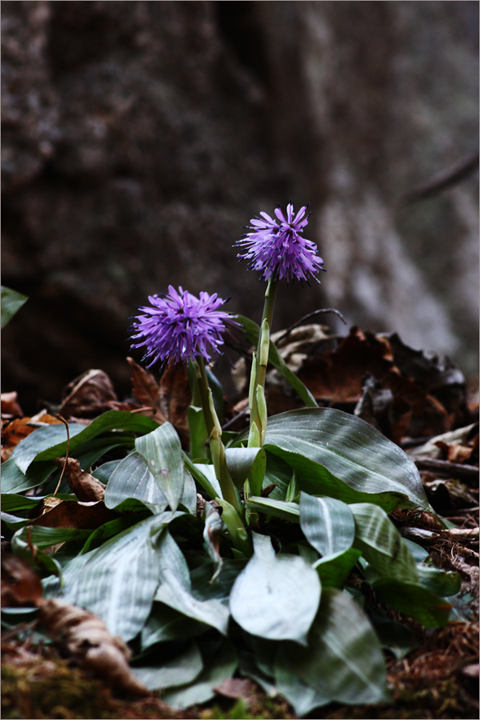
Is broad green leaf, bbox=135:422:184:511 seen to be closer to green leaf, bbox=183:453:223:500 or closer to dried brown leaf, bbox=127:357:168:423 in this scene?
green leaf, bbox=183:453:223:500

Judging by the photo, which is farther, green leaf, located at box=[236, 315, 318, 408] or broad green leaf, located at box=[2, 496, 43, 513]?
green leaf, located at box=[236, 315, 318, 408]

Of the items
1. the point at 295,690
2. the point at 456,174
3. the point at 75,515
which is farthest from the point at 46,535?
the point at 456,174

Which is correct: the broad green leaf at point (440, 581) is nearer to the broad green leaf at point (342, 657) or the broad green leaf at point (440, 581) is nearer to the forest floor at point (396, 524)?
the forest floor at point (396, 524)

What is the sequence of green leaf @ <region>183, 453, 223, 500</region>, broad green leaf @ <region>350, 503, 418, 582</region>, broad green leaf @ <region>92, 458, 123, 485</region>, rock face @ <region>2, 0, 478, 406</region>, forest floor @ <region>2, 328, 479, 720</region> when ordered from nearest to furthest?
forest floor @ <region>2, 328, 479, 720</region>
broad green leaf @ <region>350, 503, 418, 582</region>
green leaf @ <region>183, 453, 223, 500</region>
broad green leaf @ <region>92, 458, 123, 485</region>
rock face @ <region>2, 0, 478, 406</region>

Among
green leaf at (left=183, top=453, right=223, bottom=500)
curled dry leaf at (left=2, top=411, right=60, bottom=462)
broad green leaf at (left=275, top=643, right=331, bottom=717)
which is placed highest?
curled dry leaf at (left=2, top=411, right=60, bottom=462)

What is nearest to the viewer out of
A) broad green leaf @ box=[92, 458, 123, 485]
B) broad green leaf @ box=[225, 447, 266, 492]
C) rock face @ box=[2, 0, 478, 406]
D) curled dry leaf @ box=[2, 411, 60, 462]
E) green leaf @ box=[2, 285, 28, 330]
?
broad green leaf @ box=[225, 447, 266, 492]

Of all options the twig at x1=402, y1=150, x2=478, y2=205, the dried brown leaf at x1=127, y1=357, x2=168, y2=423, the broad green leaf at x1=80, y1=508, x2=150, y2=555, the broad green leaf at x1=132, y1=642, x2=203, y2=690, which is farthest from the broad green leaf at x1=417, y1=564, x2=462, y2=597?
the twig at x1=402, y1=150, x2=478, y2=205

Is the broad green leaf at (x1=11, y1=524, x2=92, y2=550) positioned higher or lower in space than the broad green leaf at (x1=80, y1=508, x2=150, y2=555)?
lower
